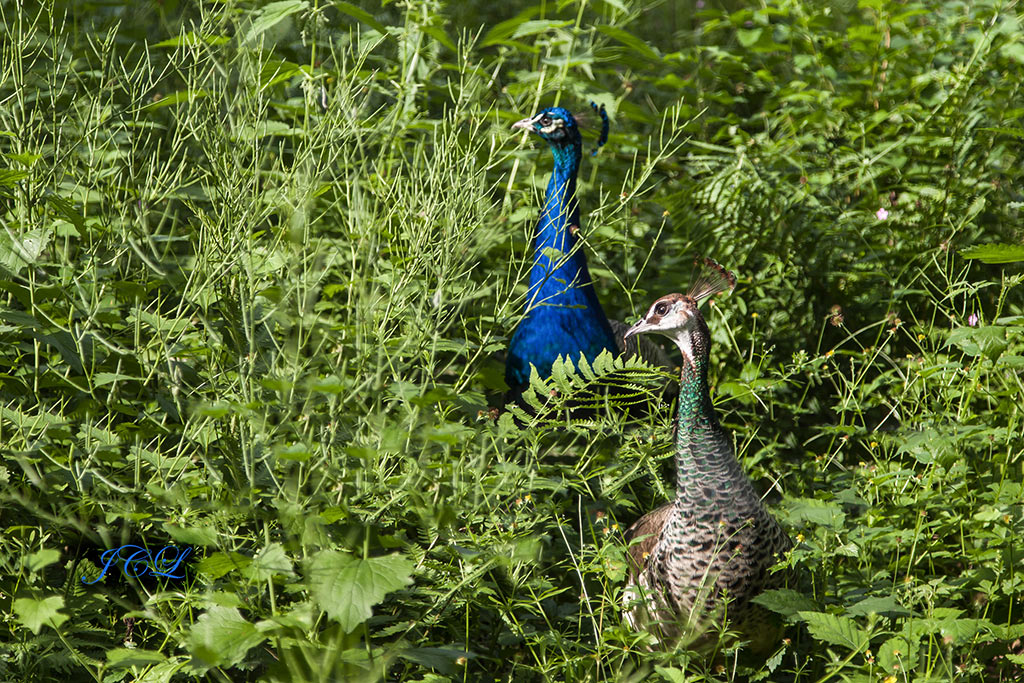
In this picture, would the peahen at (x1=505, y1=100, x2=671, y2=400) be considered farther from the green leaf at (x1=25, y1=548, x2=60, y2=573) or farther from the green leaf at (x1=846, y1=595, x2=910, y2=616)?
the green leaf at (x1=25, y1=548, x2=60, y2=573)

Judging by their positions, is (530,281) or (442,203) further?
(530,281)

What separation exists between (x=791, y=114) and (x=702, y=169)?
39.1 inches

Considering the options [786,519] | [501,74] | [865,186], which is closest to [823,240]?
[865,186]

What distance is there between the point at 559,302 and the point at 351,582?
1853mm

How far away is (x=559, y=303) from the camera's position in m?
3.35

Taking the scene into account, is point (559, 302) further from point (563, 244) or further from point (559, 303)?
point (563, 244)

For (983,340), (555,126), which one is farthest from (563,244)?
(983,340)

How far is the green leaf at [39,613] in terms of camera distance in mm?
1822

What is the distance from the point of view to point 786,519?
278 cm

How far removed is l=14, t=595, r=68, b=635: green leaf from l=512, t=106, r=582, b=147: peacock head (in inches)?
88.1

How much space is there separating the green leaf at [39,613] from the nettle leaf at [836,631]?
5.15 ft

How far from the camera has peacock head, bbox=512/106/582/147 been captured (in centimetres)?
347

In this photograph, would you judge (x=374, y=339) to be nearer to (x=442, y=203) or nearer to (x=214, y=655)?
(x=442, y=203)

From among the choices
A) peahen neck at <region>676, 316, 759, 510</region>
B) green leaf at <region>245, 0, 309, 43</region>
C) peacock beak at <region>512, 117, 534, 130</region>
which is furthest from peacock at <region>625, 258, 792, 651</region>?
green leaf at <region>245, 0, 309, 43</region>
